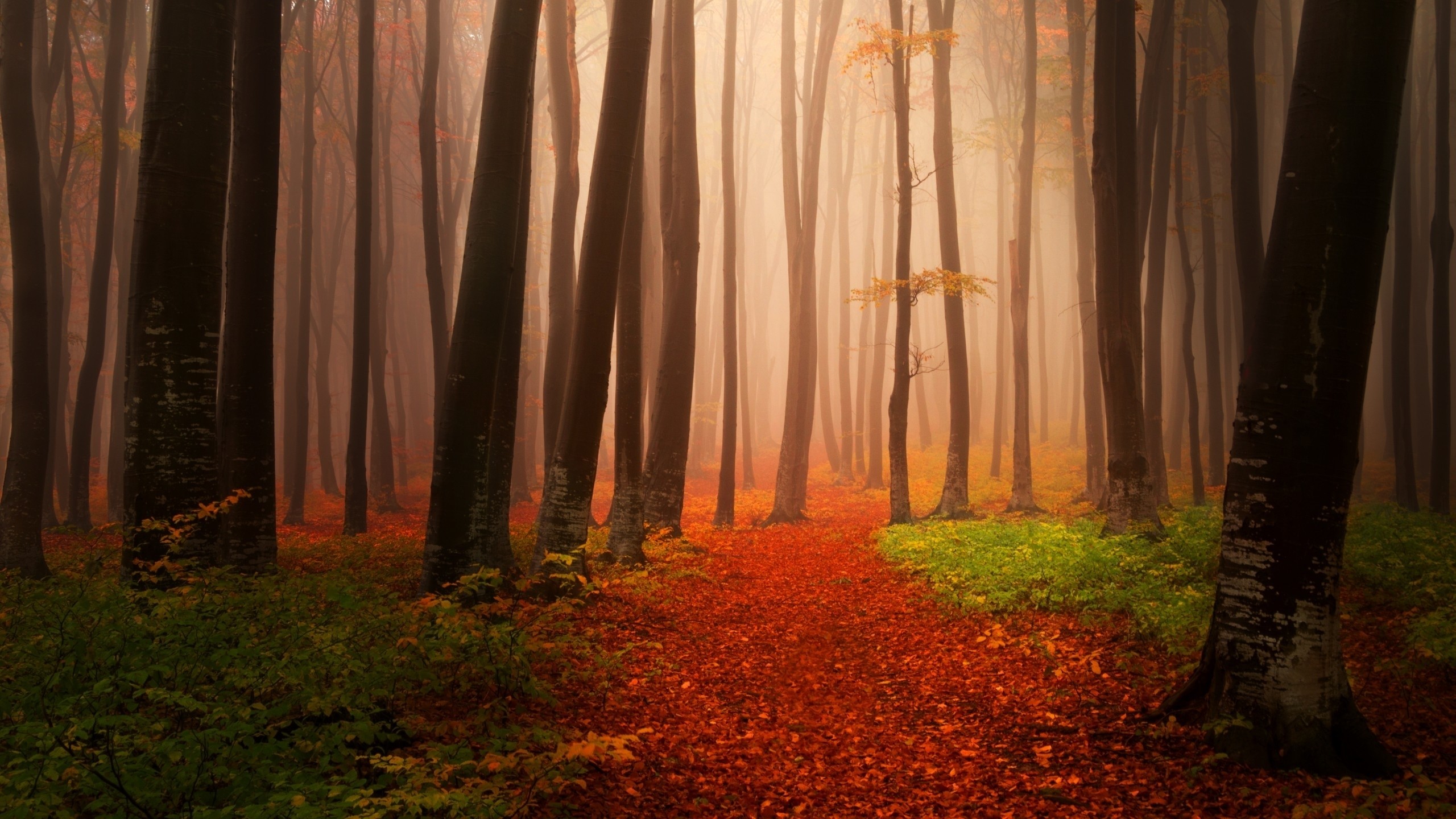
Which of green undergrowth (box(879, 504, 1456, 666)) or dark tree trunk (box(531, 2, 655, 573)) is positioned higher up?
dark tree trunk (box(531, 2, 655, 573))

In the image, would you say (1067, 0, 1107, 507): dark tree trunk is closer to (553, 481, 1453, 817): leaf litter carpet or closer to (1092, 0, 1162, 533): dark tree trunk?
(1092, 0, 1162, 533): dark tree trunk

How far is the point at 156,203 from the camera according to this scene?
6.30 meters

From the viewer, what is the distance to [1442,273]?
14.2 meters

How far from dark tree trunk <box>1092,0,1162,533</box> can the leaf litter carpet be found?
444cm

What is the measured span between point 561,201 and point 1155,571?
41.3 feet

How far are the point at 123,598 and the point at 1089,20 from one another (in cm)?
2305

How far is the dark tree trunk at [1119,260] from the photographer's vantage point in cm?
1138

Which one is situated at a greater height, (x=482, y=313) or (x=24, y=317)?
(x=24, y=317)

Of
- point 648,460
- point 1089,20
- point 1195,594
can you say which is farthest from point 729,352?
point 1089,20

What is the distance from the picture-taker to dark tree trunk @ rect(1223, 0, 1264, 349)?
513 inches

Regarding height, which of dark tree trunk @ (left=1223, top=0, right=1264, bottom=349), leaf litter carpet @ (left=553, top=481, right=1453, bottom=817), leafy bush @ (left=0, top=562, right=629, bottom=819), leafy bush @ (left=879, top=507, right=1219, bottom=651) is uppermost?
dark tree trunk @ (left=1223, top=0, right=1264, bottom=349)

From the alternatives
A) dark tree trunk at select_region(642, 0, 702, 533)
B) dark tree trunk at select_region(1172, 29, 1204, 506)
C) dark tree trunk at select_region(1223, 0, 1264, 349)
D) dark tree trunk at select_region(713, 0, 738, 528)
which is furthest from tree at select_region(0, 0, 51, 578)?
dark tree trunk at select_region(1172, 29, 1204, 506)

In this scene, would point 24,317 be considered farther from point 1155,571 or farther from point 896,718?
point 1155,571

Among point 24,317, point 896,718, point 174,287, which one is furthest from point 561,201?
point 896,718
